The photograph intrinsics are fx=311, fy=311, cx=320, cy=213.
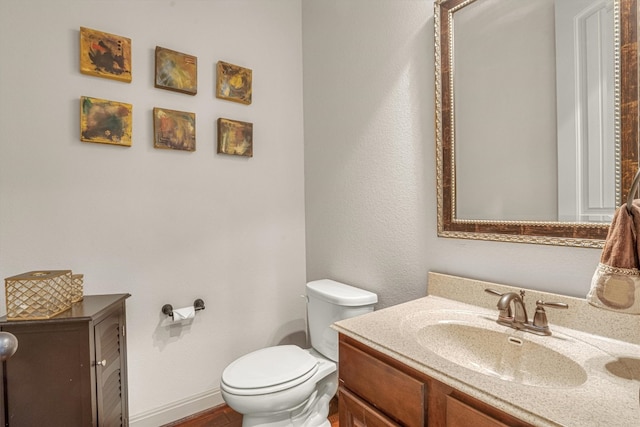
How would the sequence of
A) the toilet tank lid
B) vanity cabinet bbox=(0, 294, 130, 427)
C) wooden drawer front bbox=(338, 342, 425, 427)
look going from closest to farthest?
wooden drawer front bbox=(338, 342, 425, 427) → vanity cabinet bbox=(0, 294, 130, 427) → the toilet tank lid

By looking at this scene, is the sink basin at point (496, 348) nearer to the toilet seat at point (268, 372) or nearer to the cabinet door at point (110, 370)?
the toilet seat at point (268, 372)

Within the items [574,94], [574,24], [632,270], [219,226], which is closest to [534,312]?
[632,270]

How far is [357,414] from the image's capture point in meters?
1.02

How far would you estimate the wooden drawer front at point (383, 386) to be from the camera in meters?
0.82

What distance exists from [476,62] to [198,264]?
1.72m

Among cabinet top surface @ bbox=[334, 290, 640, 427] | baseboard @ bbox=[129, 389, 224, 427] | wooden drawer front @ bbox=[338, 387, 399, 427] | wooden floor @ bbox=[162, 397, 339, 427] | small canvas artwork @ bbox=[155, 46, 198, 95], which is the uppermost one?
small canvas artwork @ bbox=[155, 46, 198, 95]

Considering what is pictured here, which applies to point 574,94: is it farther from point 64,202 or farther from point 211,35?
point 64,202

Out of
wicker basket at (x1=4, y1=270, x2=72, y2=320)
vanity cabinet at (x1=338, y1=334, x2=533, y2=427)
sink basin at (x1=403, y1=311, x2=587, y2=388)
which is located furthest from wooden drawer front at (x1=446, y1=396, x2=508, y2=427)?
wicker basket at (x1=4, y1=270, x2=72, y2=320)

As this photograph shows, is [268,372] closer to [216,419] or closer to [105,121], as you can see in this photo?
[216,419]

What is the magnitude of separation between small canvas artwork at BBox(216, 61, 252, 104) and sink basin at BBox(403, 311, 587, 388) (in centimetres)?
159

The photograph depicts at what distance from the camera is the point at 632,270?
2.34 ft

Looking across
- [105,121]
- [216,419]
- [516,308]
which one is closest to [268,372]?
[216,419]

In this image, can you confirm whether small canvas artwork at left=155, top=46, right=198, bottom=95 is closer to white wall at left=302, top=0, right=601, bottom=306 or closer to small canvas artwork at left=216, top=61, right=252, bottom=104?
small canvas artwork at left=216, top=61, right=252, bottom=104

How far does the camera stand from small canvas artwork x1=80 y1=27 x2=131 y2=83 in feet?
4.89
